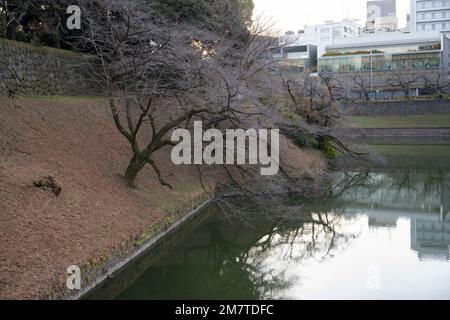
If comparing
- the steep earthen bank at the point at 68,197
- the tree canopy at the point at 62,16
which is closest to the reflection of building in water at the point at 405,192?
the steep earthen bank at the point at 68,197

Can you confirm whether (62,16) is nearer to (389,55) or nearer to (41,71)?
(41,71)

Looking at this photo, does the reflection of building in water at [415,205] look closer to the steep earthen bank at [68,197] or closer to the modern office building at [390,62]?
the steep earthen bank at [68,197]

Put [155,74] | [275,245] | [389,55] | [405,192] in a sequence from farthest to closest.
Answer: [389,55]
[405,192]
[155,74]
[275,245]

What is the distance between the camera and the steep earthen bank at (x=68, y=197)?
586 centimetres

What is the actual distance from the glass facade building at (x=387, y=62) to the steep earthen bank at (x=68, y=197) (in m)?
34.2

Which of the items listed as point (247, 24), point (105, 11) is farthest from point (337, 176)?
point (105, 11)

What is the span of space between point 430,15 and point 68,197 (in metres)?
57.0

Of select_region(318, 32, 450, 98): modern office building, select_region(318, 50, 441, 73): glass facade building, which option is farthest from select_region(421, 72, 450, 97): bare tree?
select_region(318, 50, 441, 73): glass facade building

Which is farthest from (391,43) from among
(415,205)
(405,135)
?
(415,205)

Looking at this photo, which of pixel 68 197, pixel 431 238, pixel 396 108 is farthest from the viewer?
pixel 396 108

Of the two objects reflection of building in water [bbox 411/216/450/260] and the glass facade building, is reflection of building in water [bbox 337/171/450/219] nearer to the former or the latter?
reflection of building in water [bbox 411/216/450/260]

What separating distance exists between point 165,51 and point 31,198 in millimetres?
4558

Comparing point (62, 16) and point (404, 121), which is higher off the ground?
point (62, 16)

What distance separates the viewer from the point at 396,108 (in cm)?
3531
